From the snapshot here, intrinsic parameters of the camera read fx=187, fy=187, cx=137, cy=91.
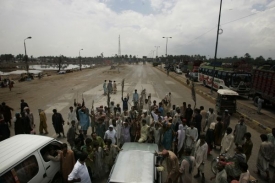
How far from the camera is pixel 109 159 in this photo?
5.80m

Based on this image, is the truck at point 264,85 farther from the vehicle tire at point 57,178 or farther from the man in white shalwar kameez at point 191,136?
the vehicle tire at point 57,178

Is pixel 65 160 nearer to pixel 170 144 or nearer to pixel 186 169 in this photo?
pixel 186 169

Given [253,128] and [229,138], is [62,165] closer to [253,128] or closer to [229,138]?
[229,138]

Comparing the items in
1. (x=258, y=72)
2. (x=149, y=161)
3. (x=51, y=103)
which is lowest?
(x=51, y=103)

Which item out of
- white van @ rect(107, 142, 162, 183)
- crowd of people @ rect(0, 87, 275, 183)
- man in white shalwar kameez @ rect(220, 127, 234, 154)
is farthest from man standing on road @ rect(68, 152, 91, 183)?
man in white shalwar kameez @ rect(220, 127, 234, 154)

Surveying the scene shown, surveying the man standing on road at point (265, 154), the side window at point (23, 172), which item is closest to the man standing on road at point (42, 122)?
the side window at point (23, 172)

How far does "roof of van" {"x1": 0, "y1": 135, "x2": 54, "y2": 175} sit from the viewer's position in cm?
366

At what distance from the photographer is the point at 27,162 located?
3969 millimetres

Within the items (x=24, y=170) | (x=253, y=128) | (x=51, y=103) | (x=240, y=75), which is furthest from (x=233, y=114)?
(x=51, y=103)

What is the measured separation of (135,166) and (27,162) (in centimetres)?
230

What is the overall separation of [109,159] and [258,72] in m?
15.6

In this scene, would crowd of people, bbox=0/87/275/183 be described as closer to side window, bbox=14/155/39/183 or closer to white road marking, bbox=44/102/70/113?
side window, bbox=14/155/39/183

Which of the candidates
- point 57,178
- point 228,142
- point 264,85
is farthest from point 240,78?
point 57,178

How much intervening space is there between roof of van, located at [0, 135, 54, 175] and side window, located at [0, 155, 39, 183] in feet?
0.39
